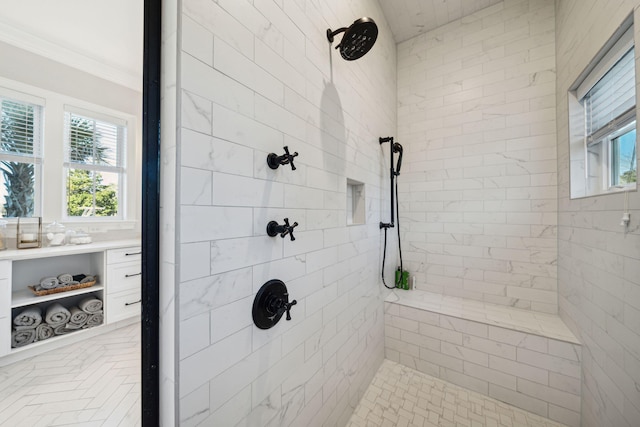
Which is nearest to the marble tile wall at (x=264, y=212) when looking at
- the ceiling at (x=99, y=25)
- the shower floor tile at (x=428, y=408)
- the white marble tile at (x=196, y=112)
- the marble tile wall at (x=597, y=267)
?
the white marble tile at (x=196, y=112)

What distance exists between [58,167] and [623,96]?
426cm

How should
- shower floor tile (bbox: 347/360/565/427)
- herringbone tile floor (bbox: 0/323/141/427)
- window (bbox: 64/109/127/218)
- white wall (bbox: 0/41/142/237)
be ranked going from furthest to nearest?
window (bbox: 64/109/127/218), white wall (bbox: 0/41/142/237), shower floor tile (bbox: 347/360/565/427), herringbone tile floor (bbox: 0/323/141/427)

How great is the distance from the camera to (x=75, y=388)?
1527 mm

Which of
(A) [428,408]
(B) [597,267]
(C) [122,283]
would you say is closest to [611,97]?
(B) [597,267]

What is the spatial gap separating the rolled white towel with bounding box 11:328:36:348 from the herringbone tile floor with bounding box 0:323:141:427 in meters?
0.14

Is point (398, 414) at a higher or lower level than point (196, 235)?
lower

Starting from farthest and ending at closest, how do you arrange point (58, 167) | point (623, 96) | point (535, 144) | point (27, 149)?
1. point (58, 167)
2. point (27, 149)
3. point (535, 144)
4. point (623, 96)

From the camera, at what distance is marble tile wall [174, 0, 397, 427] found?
0.66 meters

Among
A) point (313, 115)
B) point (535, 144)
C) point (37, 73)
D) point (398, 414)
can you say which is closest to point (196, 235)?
point (313, 115)

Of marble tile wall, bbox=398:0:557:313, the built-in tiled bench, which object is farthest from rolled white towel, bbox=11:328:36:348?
marble tile wall, bbox=398:0:557:313

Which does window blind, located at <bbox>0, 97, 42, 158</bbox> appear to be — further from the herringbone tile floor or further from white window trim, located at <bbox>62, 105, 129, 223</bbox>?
the herringbone tile floor

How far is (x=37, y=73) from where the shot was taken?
6.92ft

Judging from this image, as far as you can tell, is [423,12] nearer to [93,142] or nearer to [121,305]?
[93,142]

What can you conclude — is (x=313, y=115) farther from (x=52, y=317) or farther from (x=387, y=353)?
(x=52, y=317)
